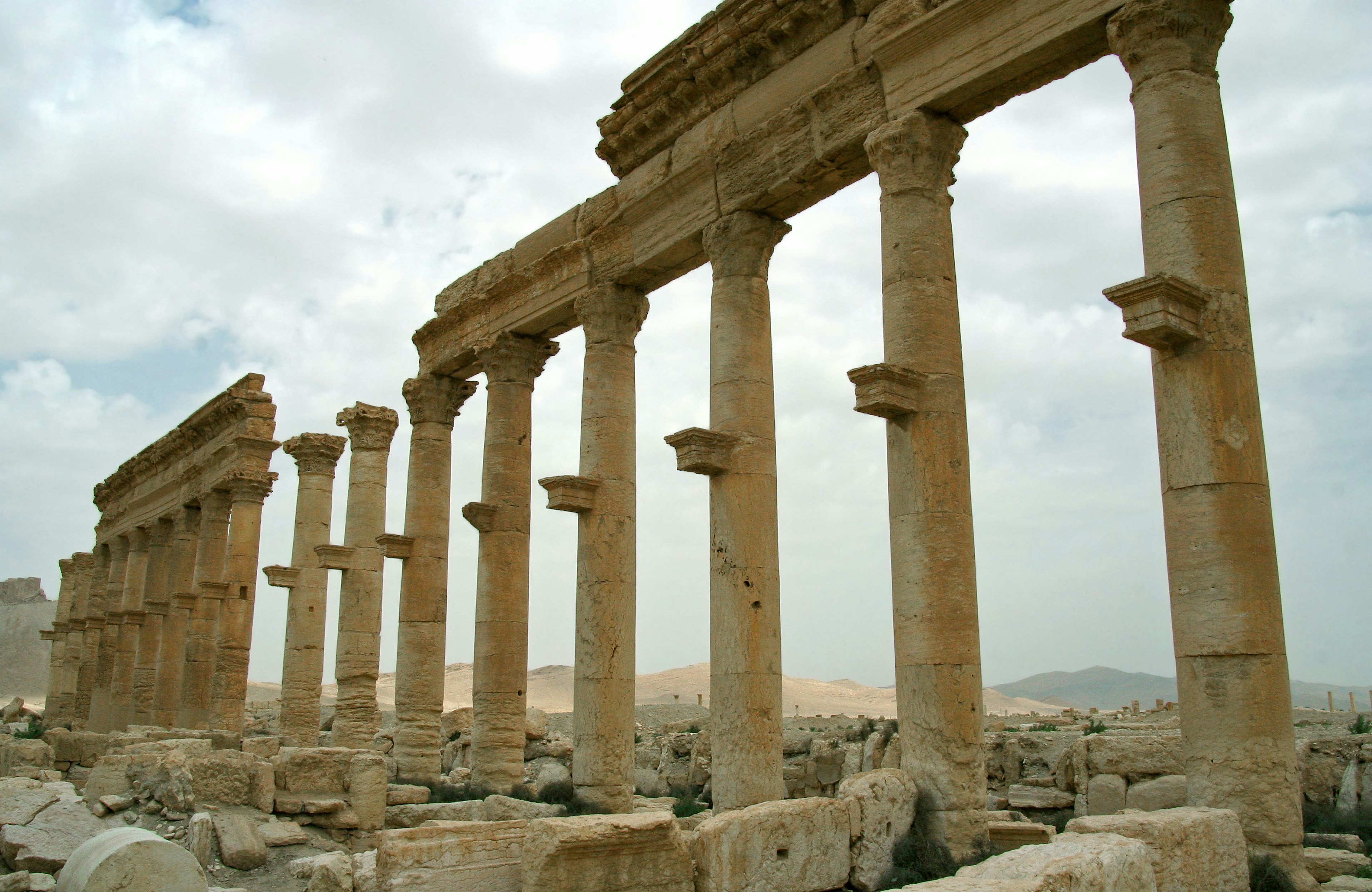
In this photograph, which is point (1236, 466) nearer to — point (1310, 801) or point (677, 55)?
point (1310, 801)

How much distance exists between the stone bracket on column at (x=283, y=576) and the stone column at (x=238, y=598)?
133 inches

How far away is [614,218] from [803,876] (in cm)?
Answer: 1076

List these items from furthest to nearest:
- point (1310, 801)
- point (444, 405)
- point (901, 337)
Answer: point (444, 405), point (1310, 801), point (901, 337)

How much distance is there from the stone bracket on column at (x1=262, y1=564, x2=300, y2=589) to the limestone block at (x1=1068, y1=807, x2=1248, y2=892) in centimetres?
1967

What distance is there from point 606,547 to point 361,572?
8443 millimetres

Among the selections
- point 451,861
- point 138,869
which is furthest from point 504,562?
point 138,869

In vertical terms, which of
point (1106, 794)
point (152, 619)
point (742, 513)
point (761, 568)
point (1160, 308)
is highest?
point (1160, 308)

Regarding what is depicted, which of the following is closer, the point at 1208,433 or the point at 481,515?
the point at 1208,433

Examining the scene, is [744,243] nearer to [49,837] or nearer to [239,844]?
[239,844]

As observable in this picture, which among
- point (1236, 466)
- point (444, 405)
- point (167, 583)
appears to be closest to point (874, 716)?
point (167, 583)

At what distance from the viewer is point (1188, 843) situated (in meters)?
7.61

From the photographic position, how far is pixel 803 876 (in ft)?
27.5

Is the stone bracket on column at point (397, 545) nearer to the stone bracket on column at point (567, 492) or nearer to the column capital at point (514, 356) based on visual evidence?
the column capital at point (514, 356)

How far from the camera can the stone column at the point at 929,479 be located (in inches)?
405
